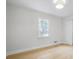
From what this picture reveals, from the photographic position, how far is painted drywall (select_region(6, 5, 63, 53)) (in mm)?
3702

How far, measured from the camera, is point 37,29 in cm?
475

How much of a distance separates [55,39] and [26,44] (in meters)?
2.23

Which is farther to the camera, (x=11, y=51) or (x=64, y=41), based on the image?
(x=64, y=41)

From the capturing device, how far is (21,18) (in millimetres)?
4113

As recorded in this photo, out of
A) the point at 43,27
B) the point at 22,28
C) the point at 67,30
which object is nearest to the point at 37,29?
the point at 43,27

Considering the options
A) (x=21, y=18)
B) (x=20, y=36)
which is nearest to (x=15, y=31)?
(x=20, y=36)

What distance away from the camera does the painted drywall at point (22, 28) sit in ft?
12.1

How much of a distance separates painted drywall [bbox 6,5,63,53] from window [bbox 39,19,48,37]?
0.69 feet

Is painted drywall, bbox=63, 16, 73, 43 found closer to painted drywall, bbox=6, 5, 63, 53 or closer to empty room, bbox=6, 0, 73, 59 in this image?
empty room, bbox=6, 0, 73, 59

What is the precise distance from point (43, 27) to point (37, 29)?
0.52 metres
